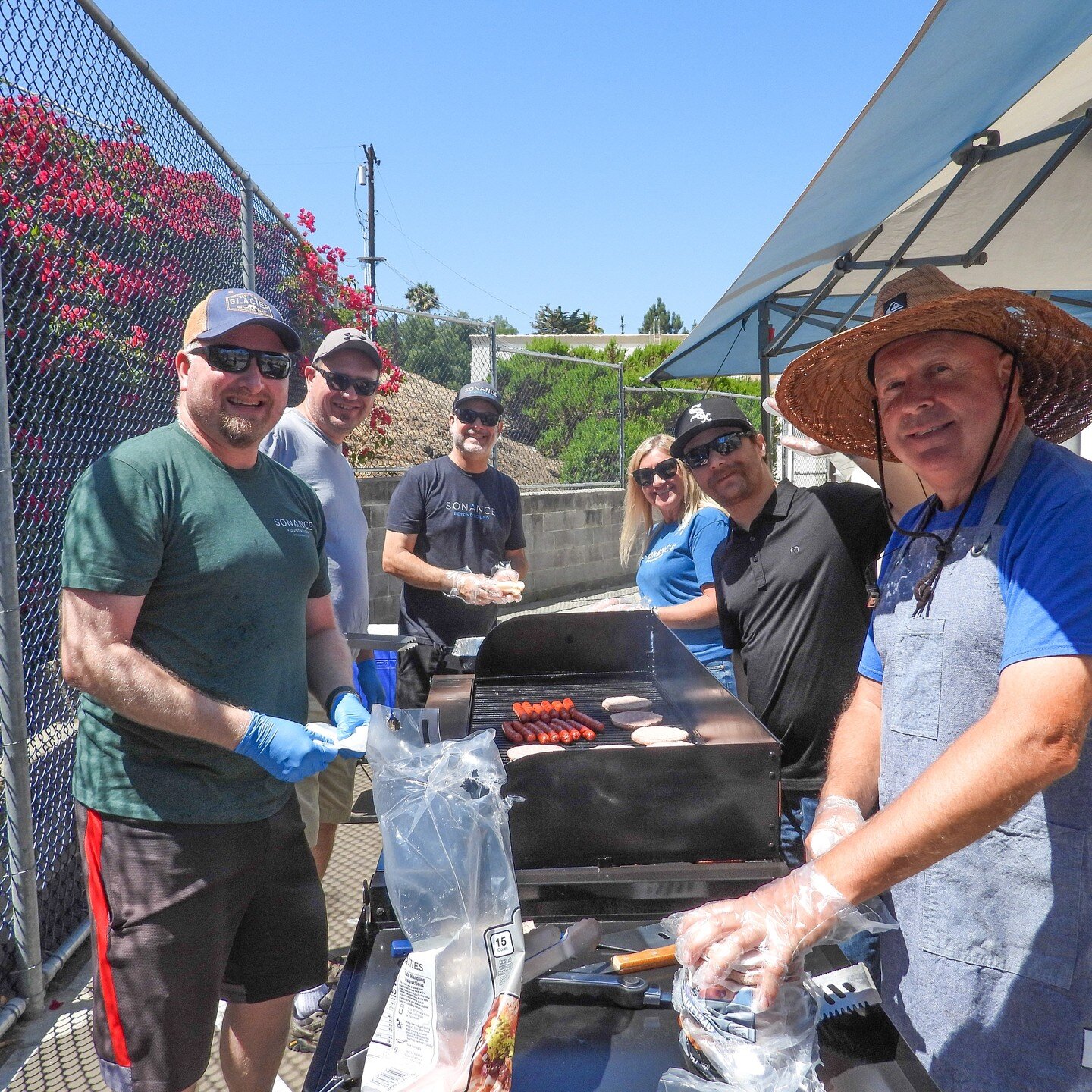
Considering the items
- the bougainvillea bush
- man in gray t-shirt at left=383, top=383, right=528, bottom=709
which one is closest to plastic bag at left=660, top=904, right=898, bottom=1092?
the bougainvillea bush

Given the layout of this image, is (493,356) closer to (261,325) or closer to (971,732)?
(261,325)

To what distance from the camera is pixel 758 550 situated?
9.46 feet

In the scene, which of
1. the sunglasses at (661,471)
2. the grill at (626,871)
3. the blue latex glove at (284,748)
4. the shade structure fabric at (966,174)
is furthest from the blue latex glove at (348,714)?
the sunglasses at (661,471)

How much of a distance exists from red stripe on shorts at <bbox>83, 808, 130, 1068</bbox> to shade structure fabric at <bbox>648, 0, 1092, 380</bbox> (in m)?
2.62

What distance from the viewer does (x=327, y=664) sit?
2484 millimetres

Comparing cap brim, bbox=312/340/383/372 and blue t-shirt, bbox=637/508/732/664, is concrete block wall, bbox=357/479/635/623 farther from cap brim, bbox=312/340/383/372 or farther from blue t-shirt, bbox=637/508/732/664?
cap brim, bbox=312/340/383/372

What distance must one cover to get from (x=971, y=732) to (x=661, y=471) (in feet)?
9.72

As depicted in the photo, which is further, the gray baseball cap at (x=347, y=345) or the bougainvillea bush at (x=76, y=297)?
the gray baseball cap at (x=347, y=345)

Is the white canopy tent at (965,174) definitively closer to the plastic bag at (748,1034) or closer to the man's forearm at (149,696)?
the plastic bag at (748,1034)

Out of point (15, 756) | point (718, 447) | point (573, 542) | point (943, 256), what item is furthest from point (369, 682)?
point (573, 542)

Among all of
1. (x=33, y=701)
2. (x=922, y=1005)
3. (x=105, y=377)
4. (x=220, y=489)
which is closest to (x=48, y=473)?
(x=105, y=377)

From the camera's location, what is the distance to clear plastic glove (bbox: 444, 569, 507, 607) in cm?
374

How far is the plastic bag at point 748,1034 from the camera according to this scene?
1.05 m

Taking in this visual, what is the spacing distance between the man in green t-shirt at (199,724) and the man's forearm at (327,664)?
0.18m
